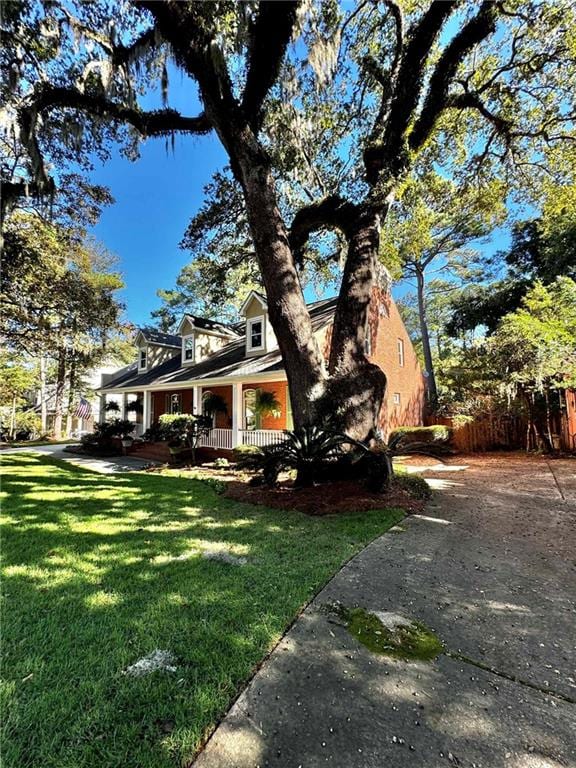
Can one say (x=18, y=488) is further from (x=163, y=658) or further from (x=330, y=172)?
(x=330, y=172)

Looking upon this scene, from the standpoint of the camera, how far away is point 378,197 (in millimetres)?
7477

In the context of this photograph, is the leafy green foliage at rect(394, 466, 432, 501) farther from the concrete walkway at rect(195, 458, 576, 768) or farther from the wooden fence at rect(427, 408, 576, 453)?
the wooden fence at rect(427, 408, 576, 453)

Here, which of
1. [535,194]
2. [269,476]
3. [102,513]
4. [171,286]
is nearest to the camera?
[102,513]

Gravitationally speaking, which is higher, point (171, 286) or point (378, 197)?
point (171, 286)

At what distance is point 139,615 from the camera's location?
2580 mm

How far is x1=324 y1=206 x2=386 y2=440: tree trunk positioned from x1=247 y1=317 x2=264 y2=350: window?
6529mm

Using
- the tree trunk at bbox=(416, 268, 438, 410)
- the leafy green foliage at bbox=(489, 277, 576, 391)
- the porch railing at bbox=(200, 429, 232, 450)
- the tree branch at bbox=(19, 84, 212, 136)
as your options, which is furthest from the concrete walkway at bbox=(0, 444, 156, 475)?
the tree trunk at bbox=(416, 268, 438, 410)

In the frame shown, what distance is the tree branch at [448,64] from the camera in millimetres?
6605

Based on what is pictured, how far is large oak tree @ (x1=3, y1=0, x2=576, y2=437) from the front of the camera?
6453 millimetres

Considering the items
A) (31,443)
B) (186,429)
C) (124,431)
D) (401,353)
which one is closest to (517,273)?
(401,353)

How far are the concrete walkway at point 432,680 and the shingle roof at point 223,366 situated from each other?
8238 millimetres

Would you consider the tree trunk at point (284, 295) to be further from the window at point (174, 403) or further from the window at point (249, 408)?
the window at point (174, 403)

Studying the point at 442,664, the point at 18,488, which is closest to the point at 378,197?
the point at 442,664

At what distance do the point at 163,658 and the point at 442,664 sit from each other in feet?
5.78
